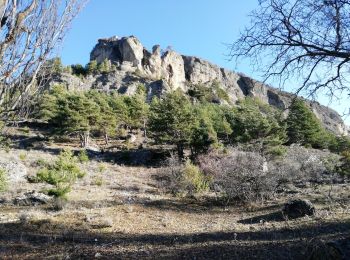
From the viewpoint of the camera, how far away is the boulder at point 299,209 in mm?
10305

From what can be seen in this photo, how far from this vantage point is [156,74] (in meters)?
105

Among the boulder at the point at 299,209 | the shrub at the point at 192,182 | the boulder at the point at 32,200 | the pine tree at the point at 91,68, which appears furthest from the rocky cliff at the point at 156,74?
the boulder at the point at 299,209

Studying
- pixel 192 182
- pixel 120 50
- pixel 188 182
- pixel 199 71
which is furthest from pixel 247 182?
pixel 199 71

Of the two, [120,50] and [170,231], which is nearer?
[170,231]

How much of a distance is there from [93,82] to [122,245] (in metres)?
82.3

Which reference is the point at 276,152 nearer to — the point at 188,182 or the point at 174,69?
the point at 188,182

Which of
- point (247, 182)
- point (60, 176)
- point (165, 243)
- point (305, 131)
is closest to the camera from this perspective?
point (165, 243)

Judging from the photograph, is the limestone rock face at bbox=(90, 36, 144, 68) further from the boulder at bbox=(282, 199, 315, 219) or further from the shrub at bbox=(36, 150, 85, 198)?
the boulder at bbox=(282, 199, 315, 219)

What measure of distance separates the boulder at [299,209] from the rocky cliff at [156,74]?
215ft

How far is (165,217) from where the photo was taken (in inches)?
471

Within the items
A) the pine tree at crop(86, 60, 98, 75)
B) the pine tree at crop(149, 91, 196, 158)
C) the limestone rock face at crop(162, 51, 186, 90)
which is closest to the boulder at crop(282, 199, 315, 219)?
the pine tree at crop(149, 91, 196, 158)

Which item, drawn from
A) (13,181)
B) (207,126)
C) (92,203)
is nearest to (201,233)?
(92,203)

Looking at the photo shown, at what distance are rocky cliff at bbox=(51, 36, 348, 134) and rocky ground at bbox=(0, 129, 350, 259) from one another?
61.5 metres

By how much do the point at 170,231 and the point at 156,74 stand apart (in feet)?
319
